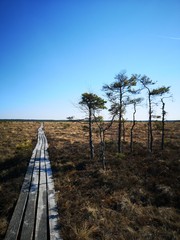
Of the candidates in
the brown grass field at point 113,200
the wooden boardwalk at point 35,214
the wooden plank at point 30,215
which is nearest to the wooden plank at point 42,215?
the wooden boardwalk at point 35,214

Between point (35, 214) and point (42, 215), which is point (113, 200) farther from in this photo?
point (35, 214)

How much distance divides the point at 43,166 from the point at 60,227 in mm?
8238

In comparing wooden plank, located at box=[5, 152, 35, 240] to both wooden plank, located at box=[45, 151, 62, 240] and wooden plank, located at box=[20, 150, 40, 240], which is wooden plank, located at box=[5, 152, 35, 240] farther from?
wooden plank, located at box=[45, 151, 62, 240]

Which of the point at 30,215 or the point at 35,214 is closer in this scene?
the point at 30,215

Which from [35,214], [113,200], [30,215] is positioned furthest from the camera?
[113,200]

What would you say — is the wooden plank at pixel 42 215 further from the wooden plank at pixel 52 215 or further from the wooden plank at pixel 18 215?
the wooden plank at pixel 18 215

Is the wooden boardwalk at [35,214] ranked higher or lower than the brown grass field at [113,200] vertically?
higher

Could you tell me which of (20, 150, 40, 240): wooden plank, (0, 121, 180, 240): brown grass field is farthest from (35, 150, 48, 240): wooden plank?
(0, 121, 180, 240): brown grass field

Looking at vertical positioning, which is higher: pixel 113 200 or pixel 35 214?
pixel 35 214

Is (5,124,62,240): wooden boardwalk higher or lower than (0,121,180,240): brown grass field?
higher

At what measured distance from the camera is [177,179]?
1002 cm

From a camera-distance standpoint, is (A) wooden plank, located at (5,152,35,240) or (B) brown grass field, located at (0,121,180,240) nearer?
(A) wooden plank, located at (5,152,35,240)

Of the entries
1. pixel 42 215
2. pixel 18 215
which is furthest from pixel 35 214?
pixel 18 215

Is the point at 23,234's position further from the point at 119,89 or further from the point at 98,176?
the point at 119,89
